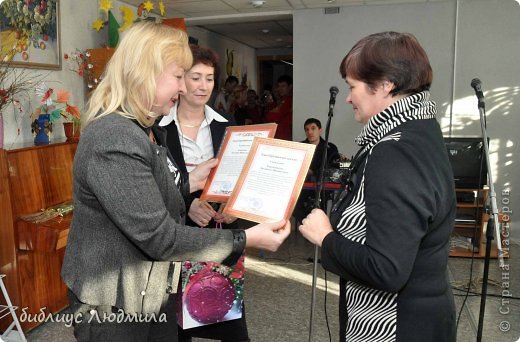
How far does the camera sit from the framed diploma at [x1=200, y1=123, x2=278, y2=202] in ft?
5.74

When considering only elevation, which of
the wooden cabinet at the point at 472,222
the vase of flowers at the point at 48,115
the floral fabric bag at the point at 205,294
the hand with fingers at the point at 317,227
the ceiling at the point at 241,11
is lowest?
the wooden cabinet at the point at 472,222

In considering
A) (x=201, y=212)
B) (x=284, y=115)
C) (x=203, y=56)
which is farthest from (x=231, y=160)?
(x=284, y=115)

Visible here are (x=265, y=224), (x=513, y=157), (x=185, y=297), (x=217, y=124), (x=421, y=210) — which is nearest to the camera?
(x=421, y=210)

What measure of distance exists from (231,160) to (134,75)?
0.70 metres

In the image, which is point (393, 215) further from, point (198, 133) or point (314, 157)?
point (314, 157)

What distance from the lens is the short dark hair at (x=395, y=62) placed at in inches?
43.7

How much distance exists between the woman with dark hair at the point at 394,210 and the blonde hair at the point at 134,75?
52 cm

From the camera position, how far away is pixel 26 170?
2.92 metres

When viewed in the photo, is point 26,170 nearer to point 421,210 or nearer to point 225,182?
point 225,182

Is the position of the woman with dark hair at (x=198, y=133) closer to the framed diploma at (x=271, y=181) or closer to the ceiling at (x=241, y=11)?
the framed diploma at (x=271, y=181)

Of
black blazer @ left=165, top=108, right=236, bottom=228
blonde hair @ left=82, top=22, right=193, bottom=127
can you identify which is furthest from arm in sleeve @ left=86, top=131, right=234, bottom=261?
black blazer @ left=165, top=108, right=236, bottom=228

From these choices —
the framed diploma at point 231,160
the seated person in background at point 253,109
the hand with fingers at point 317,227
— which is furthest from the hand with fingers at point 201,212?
the seated person in background at point 253,109

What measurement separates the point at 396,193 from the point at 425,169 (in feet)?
0.32

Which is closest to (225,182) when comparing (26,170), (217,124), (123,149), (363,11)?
(217,124)
